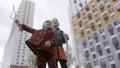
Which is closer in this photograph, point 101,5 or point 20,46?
point 101,5

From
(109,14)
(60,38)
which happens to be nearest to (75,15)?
(109,14)

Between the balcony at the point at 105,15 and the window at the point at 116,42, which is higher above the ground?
the balcony at the point at 105,15

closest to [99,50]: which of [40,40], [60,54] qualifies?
[60,54]

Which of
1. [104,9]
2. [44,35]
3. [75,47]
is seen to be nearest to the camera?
[44,35]

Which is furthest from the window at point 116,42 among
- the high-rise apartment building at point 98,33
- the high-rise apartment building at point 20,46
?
the high-rise apartment building at point 20,46

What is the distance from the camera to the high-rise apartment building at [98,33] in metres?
38.6

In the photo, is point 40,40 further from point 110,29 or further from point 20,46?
point 20,46

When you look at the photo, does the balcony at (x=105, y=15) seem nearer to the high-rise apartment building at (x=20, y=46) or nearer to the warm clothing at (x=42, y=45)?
the warm clothing at (x=42, y=45)

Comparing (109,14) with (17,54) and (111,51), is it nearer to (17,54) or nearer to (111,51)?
(111,51)

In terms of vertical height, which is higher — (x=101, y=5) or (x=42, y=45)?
(x=101, y=5)

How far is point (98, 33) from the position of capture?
144 ft

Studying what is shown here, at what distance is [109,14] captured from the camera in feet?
139

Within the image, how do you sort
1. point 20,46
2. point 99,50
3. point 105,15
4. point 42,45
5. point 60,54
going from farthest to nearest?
point 20,46
point 105,15
point 99,50
point 60,54
point 42,45

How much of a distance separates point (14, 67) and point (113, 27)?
47.8 meters
